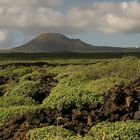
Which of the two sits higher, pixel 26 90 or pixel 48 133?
pixel 26 90

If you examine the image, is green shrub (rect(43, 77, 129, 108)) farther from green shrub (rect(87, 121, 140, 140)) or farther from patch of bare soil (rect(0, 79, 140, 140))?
green shrub (rect(87, 121, 140, 140))

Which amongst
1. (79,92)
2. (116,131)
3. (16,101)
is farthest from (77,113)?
(16,101)

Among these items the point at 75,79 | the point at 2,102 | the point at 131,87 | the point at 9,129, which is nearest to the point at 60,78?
the point at 75,79

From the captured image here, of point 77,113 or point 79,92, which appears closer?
point 77,113

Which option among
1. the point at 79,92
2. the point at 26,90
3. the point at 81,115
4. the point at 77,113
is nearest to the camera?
the point at 81,115

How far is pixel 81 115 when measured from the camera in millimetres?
19719

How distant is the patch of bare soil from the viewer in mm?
18906

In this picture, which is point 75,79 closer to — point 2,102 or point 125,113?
point 2,102

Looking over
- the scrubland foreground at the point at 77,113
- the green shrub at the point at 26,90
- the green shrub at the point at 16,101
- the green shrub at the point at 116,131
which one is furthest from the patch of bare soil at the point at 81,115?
the green shrub at the point at 26,90

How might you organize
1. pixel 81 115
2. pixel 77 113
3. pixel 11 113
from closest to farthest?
pixel 81 115 < pixel 77 113 < pixel 11 113

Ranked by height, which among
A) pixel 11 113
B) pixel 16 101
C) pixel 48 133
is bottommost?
pixel 48 133

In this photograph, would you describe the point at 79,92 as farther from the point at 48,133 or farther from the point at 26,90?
the point at 26,90

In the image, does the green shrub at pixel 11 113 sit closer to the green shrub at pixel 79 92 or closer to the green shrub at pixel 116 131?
the green shrub at pixel 79 92

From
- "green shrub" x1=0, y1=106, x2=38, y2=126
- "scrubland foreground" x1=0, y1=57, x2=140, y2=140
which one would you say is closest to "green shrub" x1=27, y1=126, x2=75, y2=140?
"scrubland foreground" x1=0, y1=57, x2=140, y2=140
